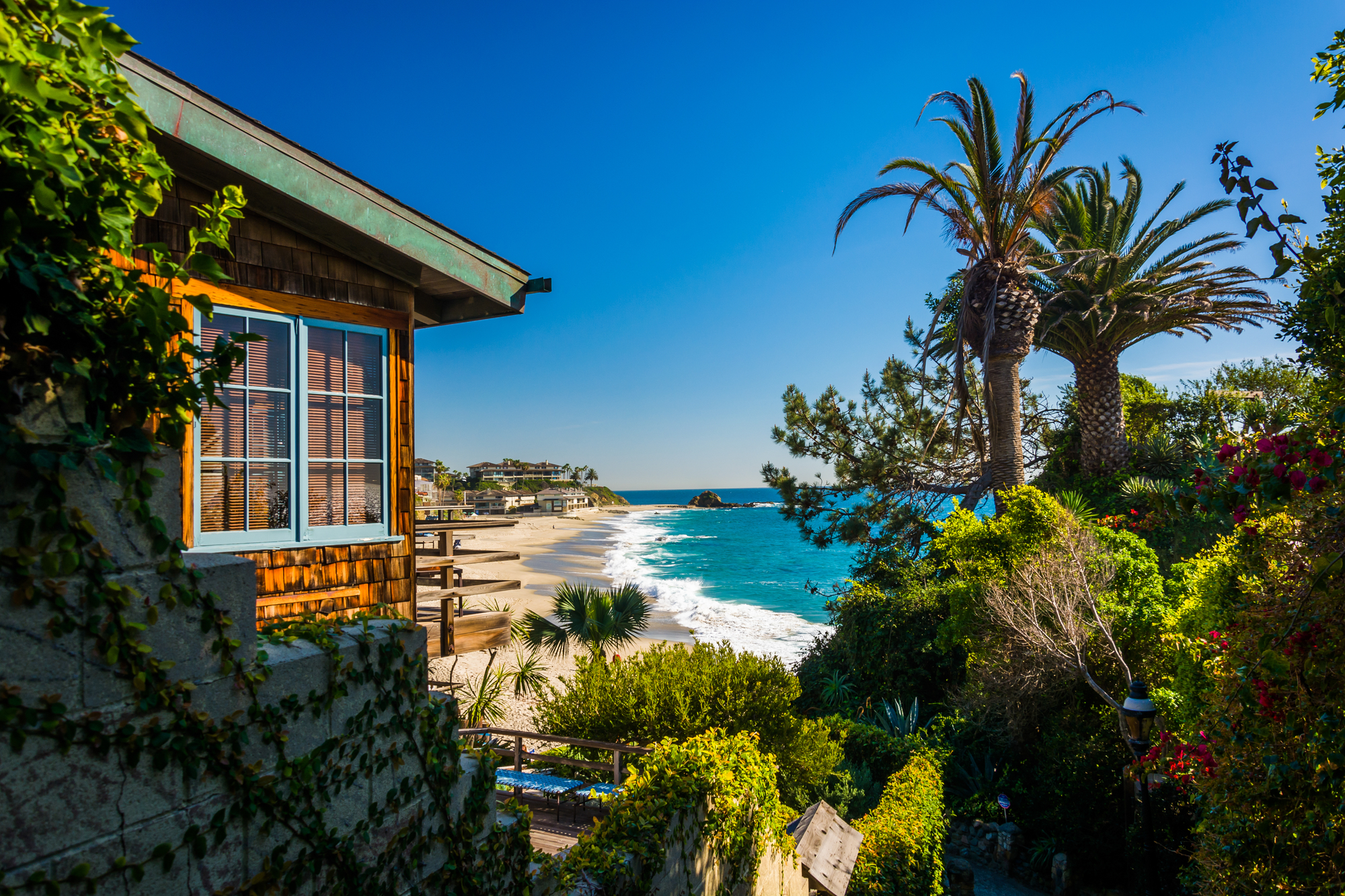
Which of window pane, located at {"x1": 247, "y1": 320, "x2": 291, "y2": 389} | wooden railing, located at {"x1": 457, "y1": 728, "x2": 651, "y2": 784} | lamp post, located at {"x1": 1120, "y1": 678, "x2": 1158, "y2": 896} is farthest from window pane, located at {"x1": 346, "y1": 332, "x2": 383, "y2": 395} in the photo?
lamp post, located at {"x1": 1120, "y1": 678, "x2": 1158, "y2": 896}

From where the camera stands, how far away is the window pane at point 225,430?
15.1 feet

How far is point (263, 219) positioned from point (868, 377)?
17.0 m

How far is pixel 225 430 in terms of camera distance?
184 inches

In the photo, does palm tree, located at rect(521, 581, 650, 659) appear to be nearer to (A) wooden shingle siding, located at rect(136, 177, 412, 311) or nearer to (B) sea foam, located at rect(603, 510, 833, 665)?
(B) sea foam, located at rect(603, 510, 833, 665)

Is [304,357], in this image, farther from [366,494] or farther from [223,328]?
[366,494]

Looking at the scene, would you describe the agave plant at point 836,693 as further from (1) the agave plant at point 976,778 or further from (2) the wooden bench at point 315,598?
(2) the wooden bench at point 315,598

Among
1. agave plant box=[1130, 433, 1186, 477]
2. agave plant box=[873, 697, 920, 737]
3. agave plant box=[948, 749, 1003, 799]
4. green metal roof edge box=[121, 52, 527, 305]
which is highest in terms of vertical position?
green metal roof edge box=[121, 52, 527, 305]

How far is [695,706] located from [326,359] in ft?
24.1

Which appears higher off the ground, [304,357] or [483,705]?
[304,357]

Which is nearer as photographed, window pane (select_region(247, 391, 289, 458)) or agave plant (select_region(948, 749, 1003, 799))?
window pane (select_region(247, 391, 289, 458))

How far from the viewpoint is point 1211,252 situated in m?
16.0

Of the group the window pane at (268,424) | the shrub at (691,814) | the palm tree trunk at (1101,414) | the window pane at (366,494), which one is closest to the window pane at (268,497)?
the window pane at (268,424)

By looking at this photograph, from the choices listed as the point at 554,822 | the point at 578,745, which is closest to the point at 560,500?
the point at 578,745

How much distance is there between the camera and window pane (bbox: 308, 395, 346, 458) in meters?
5.10
